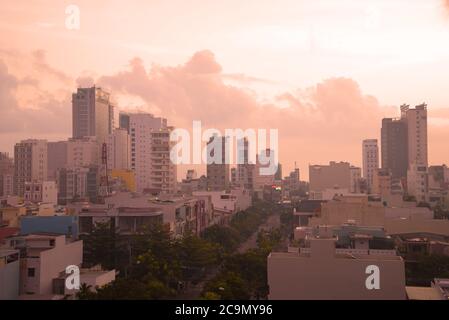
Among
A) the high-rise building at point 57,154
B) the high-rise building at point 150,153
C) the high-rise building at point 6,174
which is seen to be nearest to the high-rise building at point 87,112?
the high-rise building at point 57,154

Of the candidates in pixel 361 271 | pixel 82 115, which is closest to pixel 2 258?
pixel 361 271

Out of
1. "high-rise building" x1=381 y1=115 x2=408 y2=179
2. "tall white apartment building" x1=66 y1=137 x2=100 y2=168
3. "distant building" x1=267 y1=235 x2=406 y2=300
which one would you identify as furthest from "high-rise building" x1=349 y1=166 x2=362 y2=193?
"distant building" x1=267 y1=235 x2=406 y2=300

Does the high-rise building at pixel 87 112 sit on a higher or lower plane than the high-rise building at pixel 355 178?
higher

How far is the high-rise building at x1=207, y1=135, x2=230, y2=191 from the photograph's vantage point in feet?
97.1

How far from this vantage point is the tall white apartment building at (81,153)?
1216 inches

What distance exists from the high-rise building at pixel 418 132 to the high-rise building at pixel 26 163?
21.0 m

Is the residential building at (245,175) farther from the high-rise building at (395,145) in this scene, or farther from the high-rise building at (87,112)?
the high-rise building at (87,112)

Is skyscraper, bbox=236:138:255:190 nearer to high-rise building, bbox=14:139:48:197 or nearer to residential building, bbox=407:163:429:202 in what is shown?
residential building, bbox=407:163:429:202

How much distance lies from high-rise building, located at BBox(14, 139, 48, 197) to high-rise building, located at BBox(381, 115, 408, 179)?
71.3 ft

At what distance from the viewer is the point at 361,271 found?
597 centimetres

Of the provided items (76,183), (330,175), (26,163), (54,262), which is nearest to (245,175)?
(330,175)

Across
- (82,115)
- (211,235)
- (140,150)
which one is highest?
(82,115)

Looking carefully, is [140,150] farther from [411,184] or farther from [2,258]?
[2,258]
